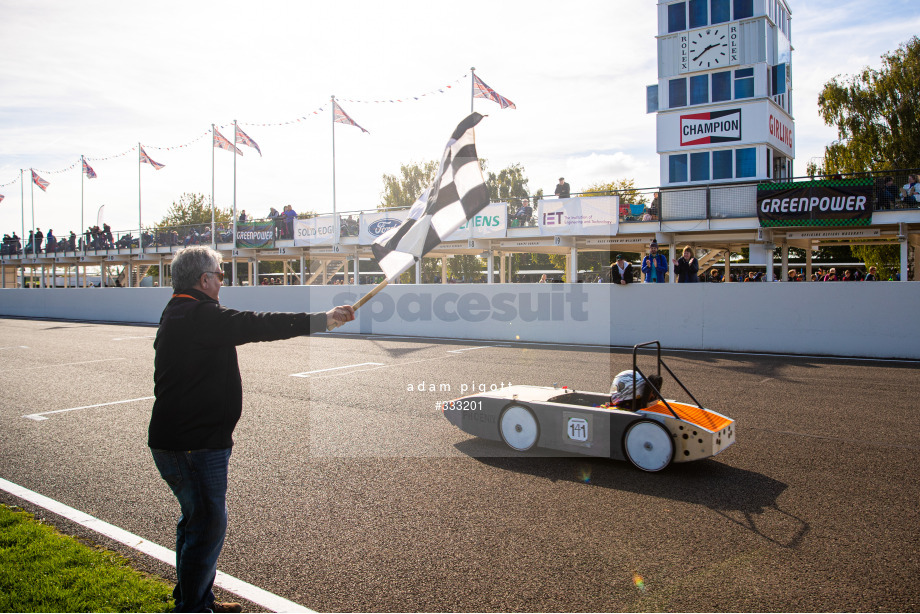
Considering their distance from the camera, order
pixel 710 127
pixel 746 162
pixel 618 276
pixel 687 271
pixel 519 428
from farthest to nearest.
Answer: pixel 710 127, pixel 746 162, pixel 618 276, pixel 687 271, pixel 519 428

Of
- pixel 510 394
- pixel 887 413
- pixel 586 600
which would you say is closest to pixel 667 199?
pixel 887 413

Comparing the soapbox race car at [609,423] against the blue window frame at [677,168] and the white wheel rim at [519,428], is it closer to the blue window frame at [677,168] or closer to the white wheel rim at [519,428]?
the white wheel rim at [519,428]

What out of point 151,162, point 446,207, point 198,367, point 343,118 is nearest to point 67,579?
point 198,367

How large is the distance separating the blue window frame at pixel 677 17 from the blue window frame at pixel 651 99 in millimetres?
3002

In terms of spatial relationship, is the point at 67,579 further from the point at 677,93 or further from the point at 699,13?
the point at 699,13

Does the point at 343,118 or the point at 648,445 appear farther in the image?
the point at 343,118

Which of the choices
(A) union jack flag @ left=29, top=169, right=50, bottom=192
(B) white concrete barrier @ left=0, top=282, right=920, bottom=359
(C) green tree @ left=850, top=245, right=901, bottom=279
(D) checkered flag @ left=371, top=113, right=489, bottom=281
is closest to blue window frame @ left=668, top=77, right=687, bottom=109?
(C) green tree @ left=850, top=245, right=901, bottom=279

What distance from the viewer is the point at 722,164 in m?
30.3

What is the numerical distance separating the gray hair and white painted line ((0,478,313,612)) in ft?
5.95

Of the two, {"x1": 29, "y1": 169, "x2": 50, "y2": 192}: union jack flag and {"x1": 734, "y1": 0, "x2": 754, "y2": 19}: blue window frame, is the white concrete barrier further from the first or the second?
{"x1": 29, "y1": 169, "x2": 50, "y2": 192}: union jack flag

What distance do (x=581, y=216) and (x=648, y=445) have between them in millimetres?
18632

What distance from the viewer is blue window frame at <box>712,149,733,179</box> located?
1187 inches

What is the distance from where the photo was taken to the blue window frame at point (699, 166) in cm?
3072

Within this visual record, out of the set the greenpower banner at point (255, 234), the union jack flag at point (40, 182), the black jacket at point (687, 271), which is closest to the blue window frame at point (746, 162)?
the black jacket at point (687, 271)
